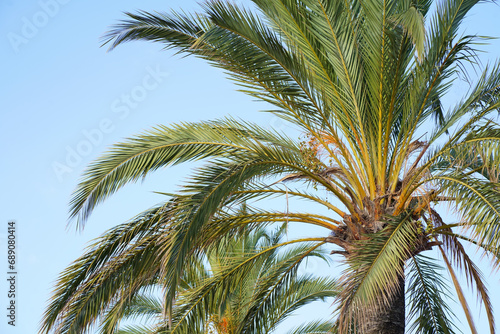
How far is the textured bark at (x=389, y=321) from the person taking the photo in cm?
715

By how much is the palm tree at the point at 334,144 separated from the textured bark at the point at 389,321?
13 mm

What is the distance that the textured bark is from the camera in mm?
7148

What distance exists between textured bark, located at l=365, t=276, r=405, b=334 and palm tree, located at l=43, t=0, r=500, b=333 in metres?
0.01

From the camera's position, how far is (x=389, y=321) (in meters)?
7.18

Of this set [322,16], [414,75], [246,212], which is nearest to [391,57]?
[414,75]

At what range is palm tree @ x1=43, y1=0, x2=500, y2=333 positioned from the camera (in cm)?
674

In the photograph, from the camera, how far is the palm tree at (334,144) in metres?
6.74

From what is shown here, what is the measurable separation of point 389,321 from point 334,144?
222cm

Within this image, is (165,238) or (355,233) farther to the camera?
(355,233)

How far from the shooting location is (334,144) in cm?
779

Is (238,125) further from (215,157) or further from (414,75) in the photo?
(414,75)

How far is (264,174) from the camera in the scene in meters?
7.31

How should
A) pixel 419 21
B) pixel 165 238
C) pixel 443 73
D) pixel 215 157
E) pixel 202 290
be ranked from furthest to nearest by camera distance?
pixel 202 290 < pixel 443 73 < pixel 215 157 < pixel 165 238 < pixel 419 21

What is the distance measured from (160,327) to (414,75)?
15.2 ft
